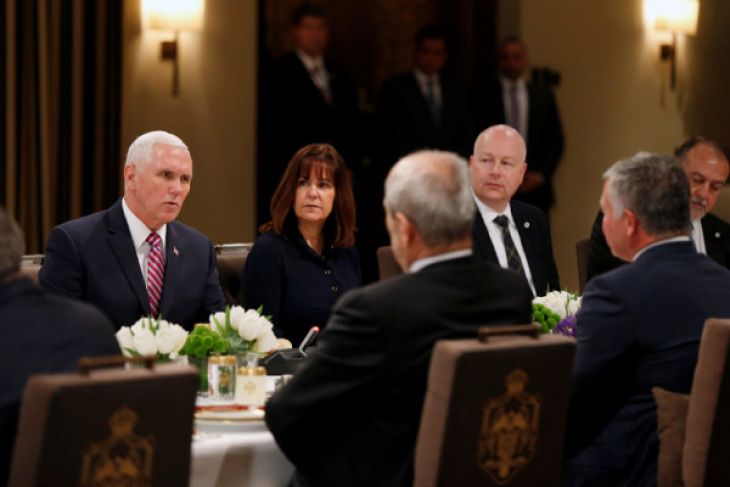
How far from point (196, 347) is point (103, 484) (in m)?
0.94

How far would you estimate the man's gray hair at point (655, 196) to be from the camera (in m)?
3.52

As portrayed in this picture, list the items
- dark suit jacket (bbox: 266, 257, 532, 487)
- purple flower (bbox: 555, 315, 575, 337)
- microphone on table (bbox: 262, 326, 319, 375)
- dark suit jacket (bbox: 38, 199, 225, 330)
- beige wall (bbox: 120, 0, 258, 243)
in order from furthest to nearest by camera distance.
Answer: beige wall (bbox: 120, 0, 258, 243)
dark suit jacket (bbox: 38, 199, 225, 330)
purple flower (bbox: 555, 315, 575, 337)
microphone on table (bbox: 262, 326, 319, 375)
dark suit jacket (bbox: 266, 257, 532, 487)

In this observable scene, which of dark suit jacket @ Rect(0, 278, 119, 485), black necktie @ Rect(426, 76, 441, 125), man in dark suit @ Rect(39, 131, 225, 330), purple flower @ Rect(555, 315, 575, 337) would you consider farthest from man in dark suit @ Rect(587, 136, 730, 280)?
dark suit jacket @ Rect(0, 278, 119, 485)

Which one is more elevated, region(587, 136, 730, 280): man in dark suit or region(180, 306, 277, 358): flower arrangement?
region(587, 136, 730, 280): man in dark suit

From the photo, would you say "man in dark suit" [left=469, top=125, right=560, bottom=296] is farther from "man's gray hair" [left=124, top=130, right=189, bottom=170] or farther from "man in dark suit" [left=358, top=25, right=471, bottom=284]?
"man in dark suit" [left=358, top=25, right=471, bottom=284]

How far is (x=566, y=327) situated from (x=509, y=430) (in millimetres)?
970

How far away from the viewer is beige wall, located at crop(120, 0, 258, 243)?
781 centimetres

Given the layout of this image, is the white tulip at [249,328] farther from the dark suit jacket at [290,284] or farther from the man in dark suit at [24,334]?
the dark suit jacket at [290,284]

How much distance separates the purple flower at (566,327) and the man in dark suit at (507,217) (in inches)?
42.3

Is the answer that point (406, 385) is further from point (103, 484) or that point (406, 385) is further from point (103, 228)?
point (103, 228)

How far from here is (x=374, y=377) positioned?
2.99m

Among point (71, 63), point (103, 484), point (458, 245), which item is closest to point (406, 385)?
point (458, 245)

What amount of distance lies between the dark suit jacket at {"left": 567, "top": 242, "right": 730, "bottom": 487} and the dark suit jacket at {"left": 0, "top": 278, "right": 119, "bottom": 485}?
1244mm

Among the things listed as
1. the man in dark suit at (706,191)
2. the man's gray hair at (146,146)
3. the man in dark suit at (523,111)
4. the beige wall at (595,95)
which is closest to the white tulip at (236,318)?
the man's gray hair at (146,146)
